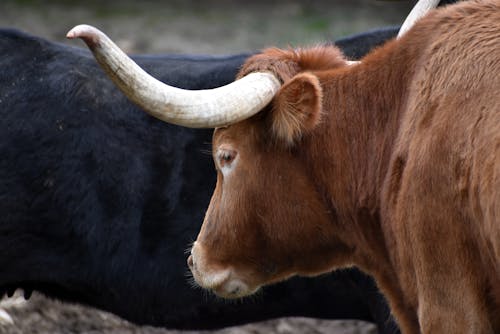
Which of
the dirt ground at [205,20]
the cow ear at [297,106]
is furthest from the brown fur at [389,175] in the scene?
the dirt ground at [205,20]

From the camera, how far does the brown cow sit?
9.31ft

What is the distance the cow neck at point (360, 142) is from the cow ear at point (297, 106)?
0.29 ft

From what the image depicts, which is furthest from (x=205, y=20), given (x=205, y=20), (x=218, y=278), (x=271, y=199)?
(x=271, y=199)

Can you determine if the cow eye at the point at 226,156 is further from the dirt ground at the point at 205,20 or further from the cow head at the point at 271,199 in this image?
the dirt ground at the point at 205,20

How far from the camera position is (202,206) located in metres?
4.43

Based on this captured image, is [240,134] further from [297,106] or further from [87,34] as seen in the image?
[87,34]

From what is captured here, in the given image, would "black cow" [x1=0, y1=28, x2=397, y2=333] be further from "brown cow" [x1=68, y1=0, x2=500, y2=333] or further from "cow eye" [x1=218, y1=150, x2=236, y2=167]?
"cow eye" [x1=218, y1=150, x2=236, y2=167]

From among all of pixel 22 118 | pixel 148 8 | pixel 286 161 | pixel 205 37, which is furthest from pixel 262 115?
pixel 148 8

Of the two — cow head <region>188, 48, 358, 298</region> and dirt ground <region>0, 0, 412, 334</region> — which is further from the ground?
dirt ground <region>0, 0, 412, 334</region>

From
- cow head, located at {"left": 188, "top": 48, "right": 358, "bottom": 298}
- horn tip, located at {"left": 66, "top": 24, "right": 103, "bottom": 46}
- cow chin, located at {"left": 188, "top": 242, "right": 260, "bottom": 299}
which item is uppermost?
horn tip, located at {"left": 66, "top": 24, "right": 103, "bottom": 46}

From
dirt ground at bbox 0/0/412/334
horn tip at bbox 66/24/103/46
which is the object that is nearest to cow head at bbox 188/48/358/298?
horn tip at bbox 66/24/103/46

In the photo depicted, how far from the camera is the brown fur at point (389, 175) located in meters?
2.83

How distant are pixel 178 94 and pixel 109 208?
1.40 meters

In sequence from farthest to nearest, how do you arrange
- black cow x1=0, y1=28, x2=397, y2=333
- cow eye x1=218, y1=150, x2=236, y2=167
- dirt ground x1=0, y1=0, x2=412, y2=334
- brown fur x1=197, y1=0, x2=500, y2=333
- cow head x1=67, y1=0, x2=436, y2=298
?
1. dirt ground x1=0, y1=0, x2=412, y2=334
2. black cow x1=0, y1=28, x2=397, y2=333
3. cow eye x1=218, y1=150, x2=236, y2=167
4. cow head x1=67, y1=0, x2=436, y2=298
5. brown fur x1=197, y1=0, x2=500, y2=333
